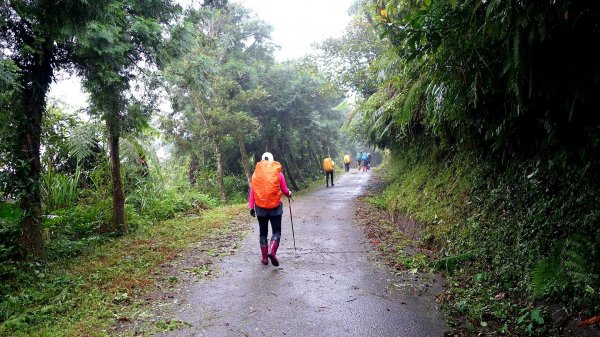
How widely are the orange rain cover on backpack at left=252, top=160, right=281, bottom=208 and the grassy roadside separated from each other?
1.43m

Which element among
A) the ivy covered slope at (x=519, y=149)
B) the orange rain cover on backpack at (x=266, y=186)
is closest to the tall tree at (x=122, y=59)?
the orange rain cover on backpack at (x=266, y=186)

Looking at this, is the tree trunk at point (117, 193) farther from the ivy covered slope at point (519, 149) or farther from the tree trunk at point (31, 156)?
the ivy covered slope at point (519, 149)

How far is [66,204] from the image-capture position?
9.26m

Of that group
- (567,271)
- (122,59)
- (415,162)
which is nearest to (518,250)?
(567,271)

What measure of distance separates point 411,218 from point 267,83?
14028 millimetres

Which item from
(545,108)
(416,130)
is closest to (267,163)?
(545,108)

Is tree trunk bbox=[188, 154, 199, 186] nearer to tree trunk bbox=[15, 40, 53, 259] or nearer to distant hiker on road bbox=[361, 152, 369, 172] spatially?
tree trunk bbox=[15, 40, 53, 259]

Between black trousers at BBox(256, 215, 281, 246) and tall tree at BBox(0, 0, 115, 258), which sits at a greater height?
tall tree at BBox(0, 0, 115, 258)

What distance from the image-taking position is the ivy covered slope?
3174 millimetres

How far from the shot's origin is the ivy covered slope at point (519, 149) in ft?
10.4

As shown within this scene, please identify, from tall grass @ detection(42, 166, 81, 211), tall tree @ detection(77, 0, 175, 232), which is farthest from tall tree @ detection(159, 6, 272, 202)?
tall tree @ detection(77, 0, 175, 232)

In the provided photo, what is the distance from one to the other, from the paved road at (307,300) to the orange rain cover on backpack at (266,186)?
1065 millimetres

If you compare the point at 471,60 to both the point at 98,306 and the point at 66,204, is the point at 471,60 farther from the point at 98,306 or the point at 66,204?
the point at 66,204

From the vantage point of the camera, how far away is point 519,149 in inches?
209
